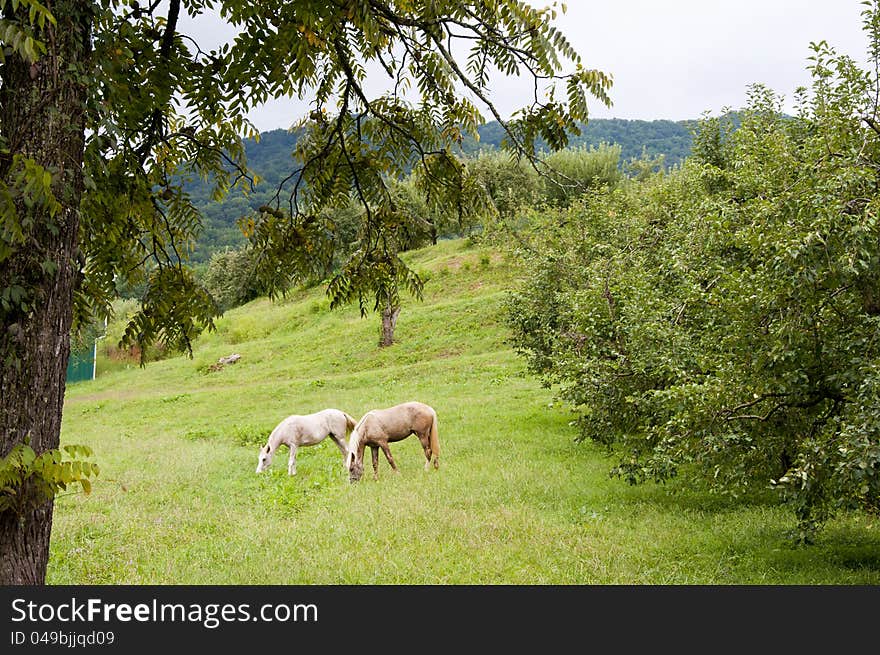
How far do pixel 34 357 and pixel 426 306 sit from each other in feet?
152

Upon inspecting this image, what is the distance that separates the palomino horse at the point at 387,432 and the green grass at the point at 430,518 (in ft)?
1.53

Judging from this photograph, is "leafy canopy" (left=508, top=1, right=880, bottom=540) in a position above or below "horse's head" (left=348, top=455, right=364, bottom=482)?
above

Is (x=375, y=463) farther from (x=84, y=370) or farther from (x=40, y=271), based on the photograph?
(x=84, y=370)

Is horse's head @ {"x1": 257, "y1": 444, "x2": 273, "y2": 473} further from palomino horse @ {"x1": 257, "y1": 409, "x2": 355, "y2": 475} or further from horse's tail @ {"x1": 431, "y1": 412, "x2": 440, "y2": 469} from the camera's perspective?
horse's tail @ {"x1": 431, "y1": 412, "x2": 440, "y2": 469}

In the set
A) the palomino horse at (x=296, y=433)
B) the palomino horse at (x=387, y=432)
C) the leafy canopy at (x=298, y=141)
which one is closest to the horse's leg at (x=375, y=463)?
the palomino horse at (x=387, y=432)

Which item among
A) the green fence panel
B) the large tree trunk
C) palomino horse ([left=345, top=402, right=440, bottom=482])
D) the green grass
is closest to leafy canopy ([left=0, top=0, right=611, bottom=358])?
the large tree trunk

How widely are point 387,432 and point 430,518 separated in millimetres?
4603

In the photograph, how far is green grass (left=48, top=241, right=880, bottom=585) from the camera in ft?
34.6

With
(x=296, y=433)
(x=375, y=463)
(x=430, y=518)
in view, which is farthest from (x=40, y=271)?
(x=296, y=433)

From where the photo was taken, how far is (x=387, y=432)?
1764 cm

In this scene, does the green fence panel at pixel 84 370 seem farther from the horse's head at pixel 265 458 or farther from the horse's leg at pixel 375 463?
the horse's leg at pixel 375 463

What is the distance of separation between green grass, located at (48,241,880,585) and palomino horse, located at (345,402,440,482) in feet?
1.53

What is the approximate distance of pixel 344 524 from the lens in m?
13.3
